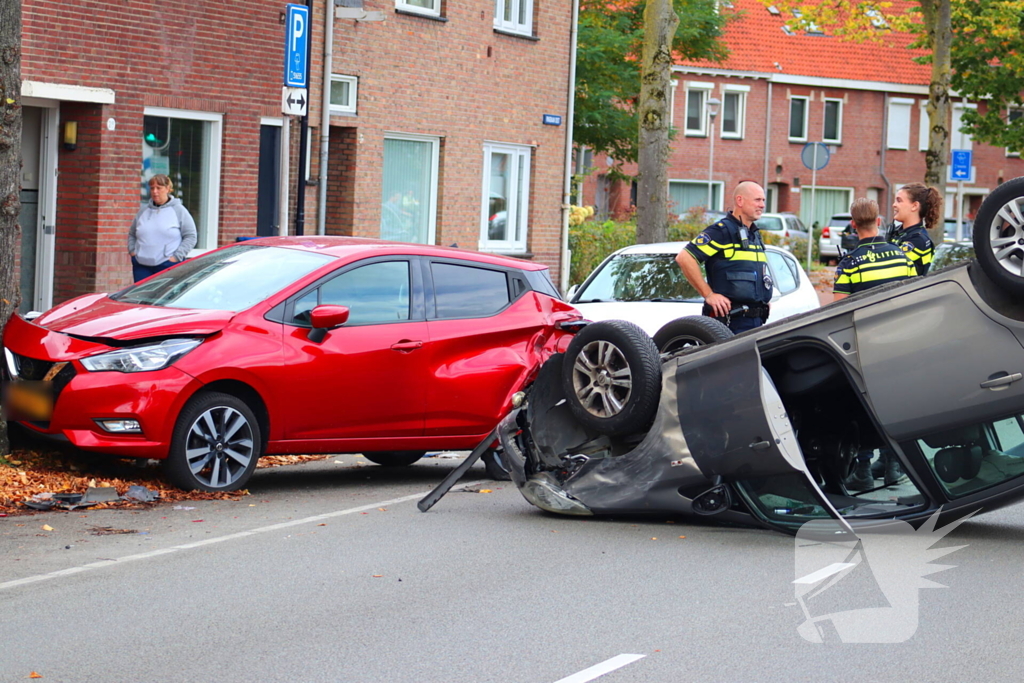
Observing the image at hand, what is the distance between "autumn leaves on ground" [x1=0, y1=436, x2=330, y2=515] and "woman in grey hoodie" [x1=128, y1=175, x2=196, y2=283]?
16.9ft

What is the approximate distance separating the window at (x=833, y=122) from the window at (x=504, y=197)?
3427 centimetres

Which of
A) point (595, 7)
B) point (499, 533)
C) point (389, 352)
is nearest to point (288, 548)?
point (499, 533)

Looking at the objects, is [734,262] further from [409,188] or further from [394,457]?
[409,188]

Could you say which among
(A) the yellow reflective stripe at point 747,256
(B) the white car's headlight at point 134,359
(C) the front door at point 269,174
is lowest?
(B) the white car's headlight at point 134,359

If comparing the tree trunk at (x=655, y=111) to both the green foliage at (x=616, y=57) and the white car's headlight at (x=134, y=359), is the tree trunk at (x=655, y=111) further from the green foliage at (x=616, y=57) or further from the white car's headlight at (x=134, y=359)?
the white car's headlight at (x=134, y=359)

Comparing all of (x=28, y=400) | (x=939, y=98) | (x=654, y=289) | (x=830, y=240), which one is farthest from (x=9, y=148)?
(x=830, y=240)

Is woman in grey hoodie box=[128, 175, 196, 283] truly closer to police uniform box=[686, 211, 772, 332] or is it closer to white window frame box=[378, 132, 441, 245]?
police uniform box=[686, 211, 772, 332]

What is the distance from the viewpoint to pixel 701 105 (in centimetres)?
5372

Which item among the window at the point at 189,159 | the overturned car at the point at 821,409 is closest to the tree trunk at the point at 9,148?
the overturned car at the point at 821,409

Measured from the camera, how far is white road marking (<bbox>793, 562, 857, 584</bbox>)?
22.0 feet

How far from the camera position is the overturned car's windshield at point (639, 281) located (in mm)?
13528

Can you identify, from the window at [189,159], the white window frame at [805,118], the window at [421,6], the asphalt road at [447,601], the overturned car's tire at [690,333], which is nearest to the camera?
the asphalt road at [447,601]

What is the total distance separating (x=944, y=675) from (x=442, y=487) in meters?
3.87

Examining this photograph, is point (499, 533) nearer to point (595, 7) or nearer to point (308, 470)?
point (308, 470)
